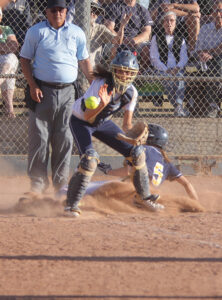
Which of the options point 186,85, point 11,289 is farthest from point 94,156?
point 186,85

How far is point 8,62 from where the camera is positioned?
9078 mm

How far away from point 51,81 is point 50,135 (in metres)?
0.72

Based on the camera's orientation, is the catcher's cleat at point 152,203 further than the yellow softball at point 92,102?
Yes

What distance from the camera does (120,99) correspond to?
231 inches

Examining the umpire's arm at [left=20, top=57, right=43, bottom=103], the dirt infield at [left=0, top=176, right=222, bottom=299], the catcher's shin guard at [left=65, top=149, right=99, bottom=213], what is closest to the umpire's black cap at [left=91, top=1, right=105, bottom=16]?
the umpire's arm at [left=20, top=57, right=43, bottom=103]

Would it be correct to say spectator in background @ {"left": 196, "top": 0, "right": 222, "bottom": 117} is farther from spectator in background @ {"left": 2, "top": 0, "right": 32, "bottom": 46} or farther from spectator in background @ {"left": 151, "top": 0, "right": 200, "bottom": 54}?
spectator in background @ {"left": 2, "top": 0, "right": 32, "bottom": 46}

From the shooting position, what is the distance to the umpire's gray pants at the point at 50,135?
6.79 m

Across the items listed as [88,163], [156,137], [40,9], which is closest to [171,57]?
[40,9]

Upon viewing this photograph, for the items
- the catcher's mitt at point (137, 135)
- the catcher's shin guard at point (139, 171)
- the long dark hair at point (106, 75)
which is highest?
the long dark hair at point (106, 75)

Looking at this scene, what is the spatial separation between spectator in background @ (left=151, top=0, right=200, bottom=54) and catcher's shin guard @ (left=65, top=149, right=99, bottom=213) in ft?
16.6

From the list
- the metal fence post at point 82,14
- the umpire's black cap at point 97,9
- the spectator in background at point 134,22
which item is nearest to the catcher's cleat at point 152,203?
the metal fence post at point 82,14

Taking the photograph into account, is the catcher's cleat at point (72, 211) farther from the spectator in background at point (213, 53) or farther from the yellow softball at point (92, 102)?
the spectator in background at point (213, 53)

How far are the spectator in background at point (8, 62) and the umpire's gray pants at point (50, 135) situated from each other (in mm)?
2248

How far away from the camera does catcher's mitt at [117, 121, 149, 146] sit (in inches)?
229
